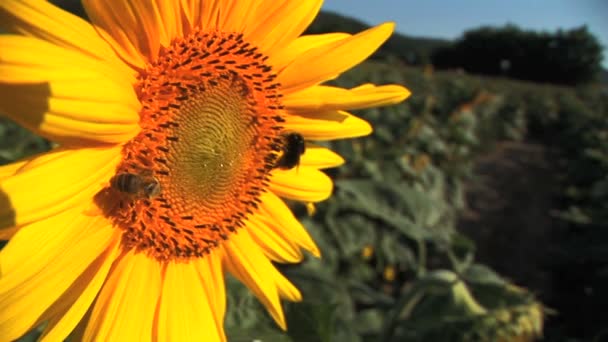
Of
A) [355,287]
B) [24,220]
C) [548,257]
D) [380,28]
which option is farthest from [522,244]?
[24,220]

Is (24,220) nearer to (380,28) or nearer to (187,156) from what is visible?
(187,156)

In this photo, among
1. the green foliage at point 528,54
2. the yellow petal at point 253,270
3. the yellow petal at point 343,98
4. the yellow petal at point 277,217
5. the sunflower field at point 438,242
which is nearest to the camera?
the yellow petal at point 343,98

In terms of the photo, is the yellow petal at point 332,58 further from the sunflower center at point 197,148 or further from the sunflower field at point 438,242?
the sunflower field at point 438,242

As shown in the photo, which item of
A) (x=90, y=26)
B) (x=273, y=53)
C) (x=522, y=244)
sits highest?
(x=90, y=26)

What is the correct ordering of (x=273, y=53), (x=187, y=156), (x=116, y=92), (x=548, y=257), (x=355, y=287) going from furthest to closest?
(x=548, y=257) → (x=355, y=287) → (x=273, y=53) → (x=187, y=156) → (x=116, y=92)

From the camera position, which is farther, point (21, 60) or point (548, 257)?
point (548, 257)

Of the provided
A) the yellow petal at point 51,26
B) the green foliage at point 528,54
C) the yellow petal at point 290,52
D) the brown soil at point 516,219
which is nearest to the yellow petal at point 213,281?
the yellow petal at point 290,52
